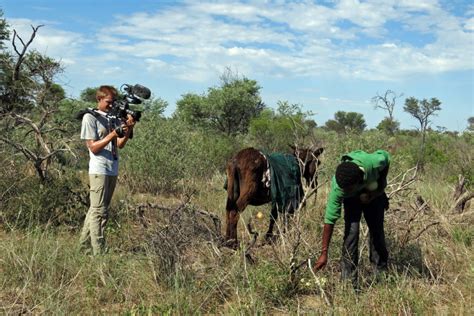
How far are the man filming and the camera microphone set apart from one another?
239 mm

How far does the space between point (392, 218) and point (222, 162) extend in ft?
27.0

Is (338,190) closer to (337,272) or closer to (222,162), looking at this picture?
(337,272)

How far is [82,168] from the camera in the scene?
9.58 m

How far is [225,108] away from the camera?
20.8 metres

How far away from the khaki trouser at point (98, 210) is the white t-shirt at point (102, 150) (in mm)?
77

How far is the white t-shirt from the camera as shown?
5449 mm

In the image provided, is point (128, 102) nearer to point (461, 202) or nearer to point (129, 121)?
point (129, 121)

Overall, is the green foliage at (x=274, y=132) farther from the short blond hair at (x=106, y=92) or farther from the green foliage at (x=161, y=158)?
the short blond hair at (x=106, y=92)

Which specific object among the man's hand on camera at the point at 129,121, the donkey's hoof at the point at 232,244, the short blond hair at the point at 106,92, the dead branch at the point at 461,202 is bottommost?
the donkey's hoof at the point at 232,244

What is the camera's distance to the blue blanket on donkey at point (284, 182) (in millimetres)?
6465

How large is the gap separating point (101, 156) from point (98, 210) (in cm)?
60

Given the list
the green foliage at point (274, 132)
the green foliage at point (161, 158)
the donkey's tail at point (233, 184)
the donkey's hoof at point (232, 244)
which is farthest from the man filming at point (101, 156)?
the green foliage at point (274, 132)

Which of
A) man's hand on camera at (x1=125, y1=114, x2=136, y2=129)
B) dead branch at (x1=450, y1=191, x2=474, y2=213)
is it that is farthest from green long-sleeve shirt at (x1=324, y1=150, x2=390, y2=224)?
dead branch at (x1=450, y1=191, x2=474, y2=213)

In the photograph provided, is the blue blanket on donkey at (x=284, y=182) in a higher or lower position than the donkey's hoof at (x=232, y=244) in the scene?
higher
